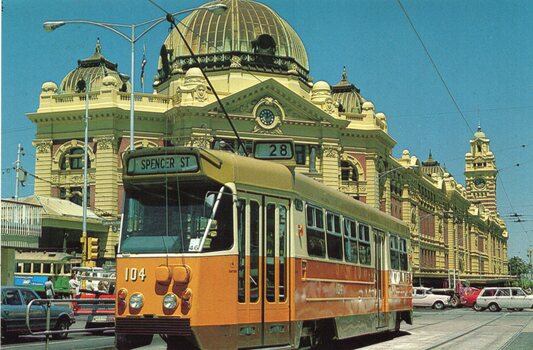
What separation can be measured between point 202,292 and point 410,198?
80050mm

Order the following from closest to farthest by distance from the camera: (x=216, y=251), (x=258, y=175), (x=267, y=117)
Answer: (x=216, y=251)
(x=258, y=175)
(x=267, y=117)

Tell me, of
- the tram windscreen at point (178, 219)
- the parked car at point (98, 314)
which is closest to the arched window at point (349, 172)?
the parked car at point (98, 314)

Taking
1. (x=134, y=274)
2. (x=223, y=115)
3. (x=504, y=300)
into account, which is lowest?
(x=504, y=300)

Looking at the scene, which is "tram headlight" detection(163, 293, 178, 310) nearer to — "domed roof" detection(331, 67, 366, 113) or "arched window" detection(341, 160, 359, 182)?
"arched window" detection(341, 160, 359, 182)

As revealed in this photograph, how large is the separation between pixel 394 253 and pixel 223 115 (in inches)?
1729

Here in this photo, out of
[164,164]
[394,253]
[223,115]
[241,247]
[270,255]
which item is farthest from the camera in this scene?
[223,115]

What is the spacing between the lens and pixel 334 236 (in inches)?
652

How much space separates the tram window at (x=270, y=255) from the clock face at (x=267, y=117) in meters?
53.7

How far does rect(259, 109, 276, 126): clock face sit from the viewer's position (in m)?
67.0

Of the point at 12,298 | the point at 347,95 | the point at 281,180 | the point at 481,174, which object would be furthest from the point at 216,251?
the point at 481,174

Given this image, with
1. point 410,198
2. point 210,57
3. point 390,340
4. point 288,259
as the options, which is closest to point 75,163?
point 210,57

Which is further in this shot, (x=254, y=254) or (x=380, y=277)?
(x=380, y=277)

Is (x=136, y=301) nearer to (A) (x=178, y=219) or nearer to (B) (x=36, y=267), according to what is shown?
(A) (x=178, y=219)

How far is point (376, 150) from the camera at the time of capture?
74625mm
